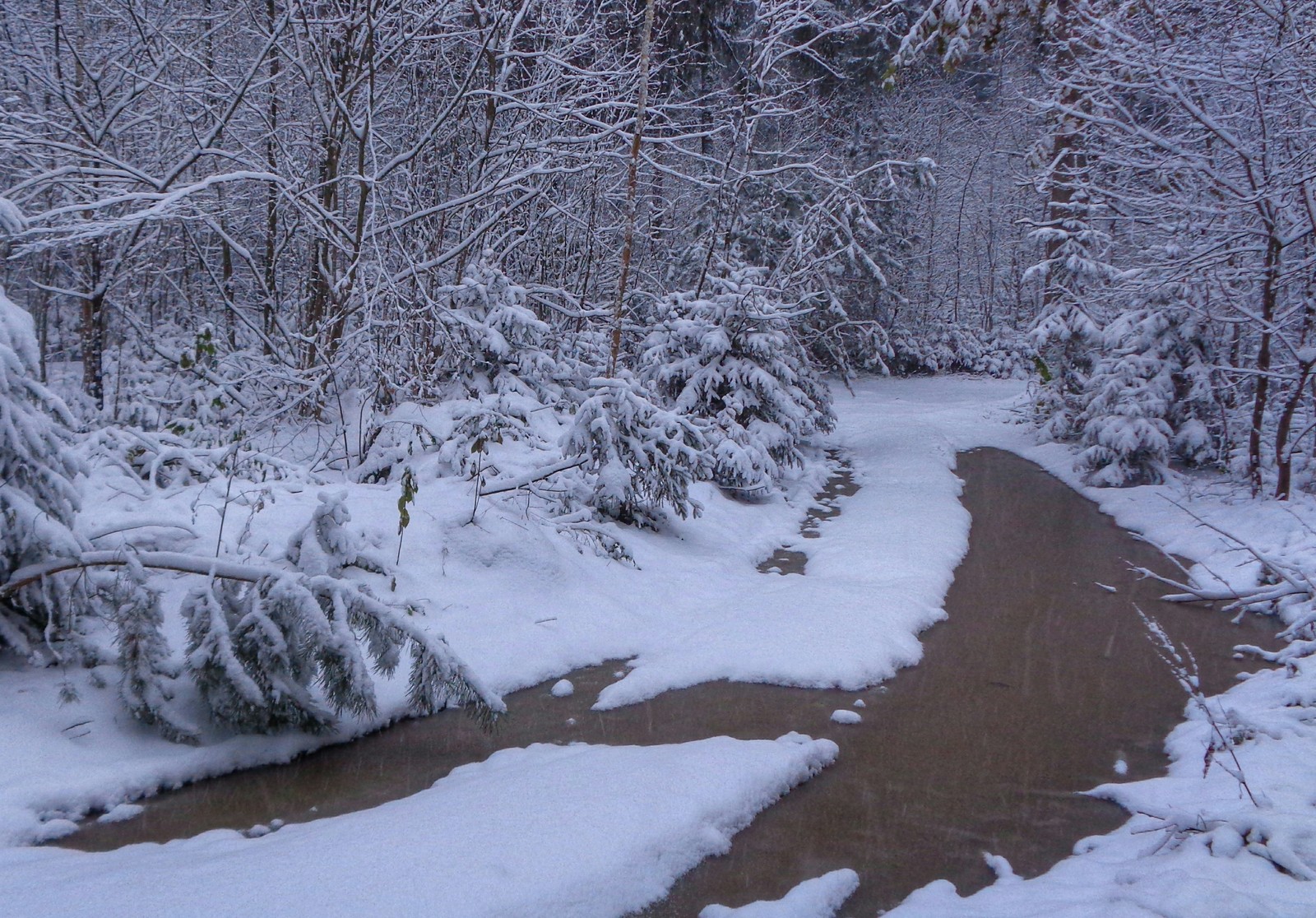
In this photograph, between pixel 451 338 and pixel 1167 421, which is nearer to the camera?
pixel 451 338

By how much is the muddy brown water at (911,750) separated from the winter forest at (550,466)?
7 cm

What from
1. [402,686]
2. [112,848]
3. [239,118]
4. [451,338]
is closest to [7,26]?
[239,118]

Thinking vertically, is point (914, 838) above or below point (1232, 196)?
below

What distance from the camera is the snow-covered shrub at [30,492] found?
154 inches

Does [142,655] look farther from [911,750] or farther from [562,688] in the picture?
[911,750]

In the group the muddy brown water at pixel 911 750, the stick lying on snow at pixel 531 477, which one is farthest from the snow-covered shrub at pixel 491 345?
the muddy brown water at pixel 911 750

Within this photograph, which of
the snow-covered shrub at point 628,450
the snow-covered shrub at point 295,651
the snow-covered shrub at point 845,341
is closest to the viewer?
the snow-covered shrub at point 295,651

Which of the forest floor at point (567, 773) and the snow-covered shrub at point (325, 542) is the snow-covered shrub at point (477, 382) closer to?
the forest floor at point (567, 773)

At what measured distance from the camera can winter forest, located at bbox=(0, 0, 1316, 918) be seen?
3.60 m

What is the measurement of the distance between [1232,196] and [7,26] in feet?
48.7

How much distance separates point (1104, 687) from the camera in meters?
5.97

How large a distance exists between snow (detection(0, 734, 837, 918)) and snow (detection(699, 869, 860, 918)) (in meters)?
0.31

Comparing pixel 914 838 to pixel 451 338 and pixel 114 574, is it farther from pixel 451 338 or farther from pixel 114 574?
pixel 451 338

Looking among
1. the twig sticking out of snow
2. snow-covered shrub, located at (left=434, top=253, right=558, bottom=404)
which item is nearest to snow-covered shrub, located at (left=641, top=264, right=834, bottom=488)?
snow-covered shrub, located at (left=434, top=253, right=558, bottom=404)
